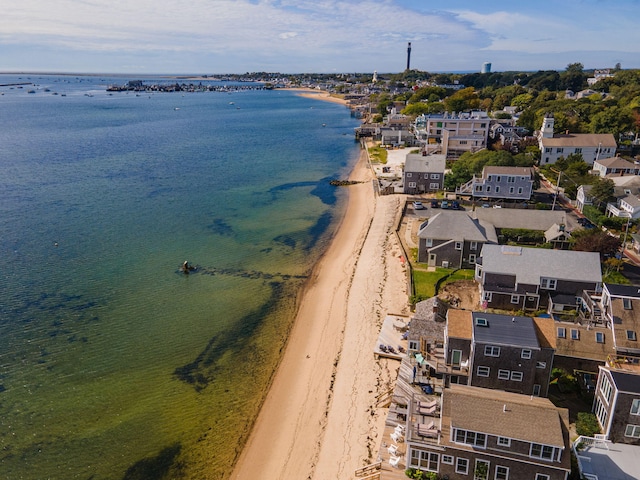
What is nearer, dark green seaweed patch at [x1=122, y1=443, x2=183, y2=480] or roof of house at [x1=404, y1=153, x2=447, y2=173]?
dark green seaweed patch at [x1=122, y1=443, x2=183, y2=480]

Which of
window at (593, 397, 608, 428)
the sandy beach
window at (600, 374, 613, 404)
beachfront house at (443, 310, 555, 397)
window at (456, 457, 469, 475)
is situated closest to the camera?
window at (456, 457, 469, 475)

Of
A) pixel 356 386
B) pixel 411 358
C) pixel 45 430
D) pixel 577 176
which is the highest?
pixel 577 176

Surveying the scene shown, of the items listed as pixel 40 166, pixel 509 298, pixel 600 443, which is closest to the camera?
pixel 600 443

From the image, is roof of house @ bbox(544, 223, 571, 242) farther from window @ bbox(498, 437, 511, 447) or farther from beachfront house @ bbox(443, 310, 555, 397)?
window @ bbox(498, 437, 511, 447)

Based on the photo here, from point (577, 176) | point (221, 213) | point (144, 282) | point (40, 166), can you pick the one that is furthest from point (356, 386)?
point (40, 166)

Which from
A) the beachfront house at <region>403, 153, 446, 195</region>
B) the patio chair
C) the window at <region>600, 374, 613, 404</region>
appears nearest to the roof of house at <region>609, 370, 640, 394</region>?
the window at <region>600, 374, 613, 404</region>

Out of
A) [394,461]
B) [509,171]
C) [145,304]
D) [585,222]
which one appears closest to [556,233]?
[585,222]

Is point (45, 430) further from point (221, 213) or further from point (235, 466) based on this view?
point (221, 213)
